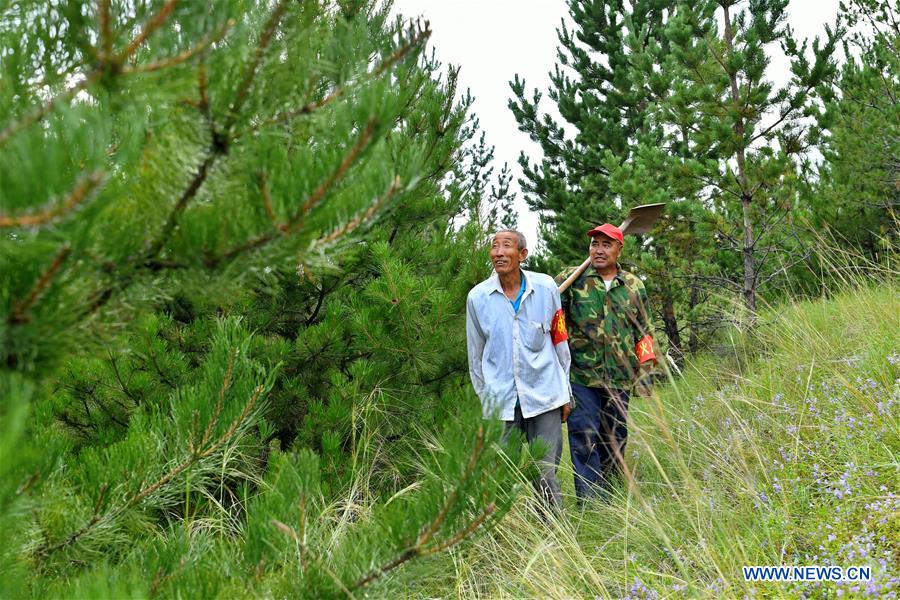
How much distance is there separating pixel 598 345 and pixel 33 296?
12.1 ft

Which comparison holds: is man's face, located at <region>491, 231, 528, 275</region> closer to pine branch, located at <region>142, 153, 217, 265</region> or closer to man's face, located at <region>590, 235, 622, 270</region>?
man's face, located at <region>590, 235, 622, 270</region>

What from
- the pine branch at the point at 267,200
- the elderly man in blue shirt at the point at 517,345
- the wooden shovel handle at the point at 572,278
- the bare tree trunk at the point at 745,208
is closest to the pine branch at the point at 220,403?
the pine branch at the point at 267,200

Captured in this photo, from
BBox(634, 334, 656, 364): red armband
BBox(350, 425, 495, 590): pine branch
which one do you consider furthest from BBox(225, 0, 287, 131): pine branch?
BBox(634, 334, 656, 364): red armband

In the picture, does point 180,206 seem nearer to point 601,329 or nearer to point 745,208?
point 601,329

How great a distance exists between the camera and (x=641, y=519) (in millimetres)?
3426

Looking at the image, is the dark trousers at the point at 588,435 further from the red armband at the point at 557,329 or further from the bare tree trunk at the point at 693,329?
the bare tree trunk at the point at 693,329

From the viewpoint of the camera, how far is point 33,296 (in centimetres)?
123

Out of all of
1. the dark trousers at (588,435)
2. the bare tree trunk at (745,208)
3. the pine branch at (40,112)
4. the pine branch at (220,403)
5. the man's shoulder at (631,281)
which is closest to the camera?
the pine branch at (40,112)

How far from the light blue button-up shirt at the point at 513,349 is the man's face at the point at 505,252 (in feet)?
0.38

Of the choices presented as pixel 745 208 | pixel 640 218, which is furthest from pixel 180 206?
pixel 745 208

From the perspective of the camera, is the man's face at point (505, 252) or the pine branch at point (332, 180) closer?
the pine branch at point (332, 180)

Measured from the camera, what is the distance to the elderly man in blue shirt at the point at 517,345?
4.14 m

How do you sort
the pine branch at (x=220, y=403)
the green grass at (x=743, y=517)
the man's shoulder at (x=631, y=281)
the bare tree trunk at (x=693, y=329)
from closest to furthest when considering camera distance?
1. the pine branch at (x=220, y=403)
2. the green grass at (x=743, y=517)
3. the man's shoulder at (x=631, y=281)
4. the bare tree trunk at (x=693, y=329)

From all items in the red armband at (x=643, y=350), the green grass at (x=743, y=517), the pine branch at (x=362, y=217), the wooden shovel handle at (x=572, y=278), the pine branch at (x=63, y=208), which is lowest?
the green grass at (x=743, y=517)
